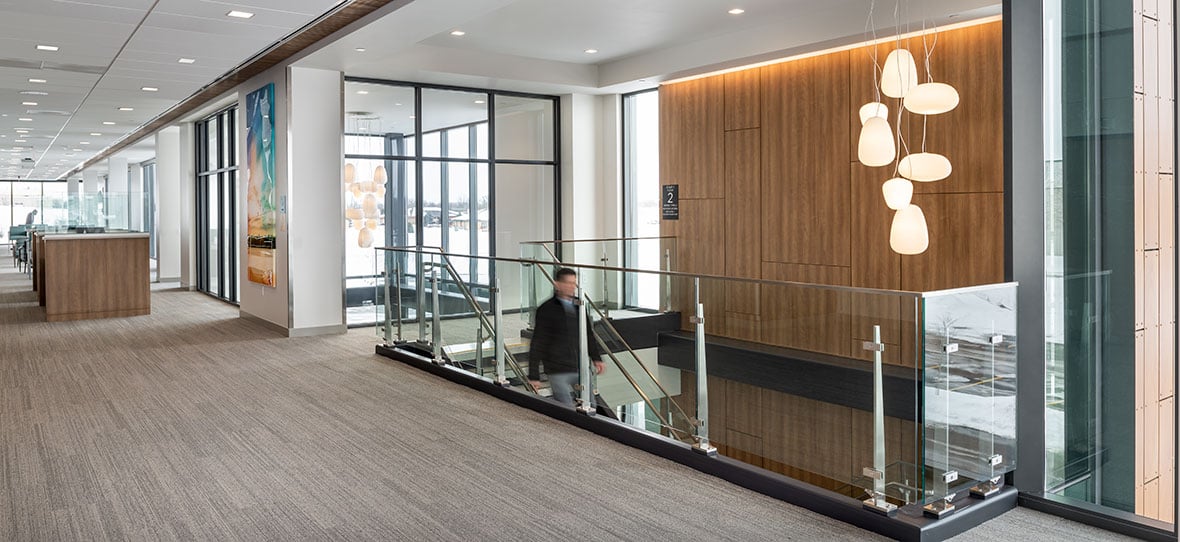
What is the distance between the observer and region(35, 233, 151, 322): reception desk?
465 inches

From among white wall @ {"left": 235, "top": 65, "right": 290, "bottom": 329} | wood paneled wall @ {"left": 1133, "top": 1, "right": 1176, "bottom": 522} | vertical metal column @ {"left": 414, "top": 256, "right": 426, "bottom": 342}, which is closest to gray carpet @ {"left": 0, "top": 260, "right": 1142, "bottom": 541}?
vertical metal column @ {"left": 414, "top": 256, "right": 426, "bottom": 342}

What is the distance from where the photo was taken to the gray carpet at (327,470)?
4.00 m

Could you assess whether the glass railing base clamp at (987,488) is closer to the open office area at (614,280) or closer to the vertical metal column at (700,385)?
the open office area at (614,280)

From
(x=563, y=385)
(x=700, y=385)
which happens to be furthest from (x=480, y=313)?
(x=700, y=385)

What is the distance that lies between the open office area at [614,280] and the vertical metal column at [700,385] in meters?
0.02

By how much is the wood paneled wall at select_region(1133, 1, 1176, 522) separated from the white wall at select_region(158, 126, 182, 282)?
630 inches

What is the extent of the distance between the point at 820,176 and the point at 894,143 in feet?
8.56

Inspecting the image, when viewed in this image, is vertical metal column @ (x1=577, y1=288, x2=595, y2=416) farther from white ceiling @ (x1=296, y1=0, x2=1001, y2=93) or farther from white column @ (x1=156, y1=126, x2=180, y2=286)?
white column @ (x1=156, y1=126, x2=180, y2=286)

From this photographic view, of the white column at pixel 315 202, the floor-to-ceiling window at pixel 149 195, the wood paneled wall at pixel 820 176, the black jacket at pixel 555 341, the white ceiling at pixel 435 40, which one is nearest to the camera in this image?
the black jacket at pixel 555 341

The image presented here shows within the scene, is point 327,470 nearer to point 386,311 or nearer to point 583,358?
point 583,358

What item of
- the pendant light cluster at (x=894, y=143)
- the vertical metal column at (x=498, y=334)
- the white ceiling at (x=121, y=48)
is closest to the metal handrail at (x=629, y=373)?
the vertical metal column at (x=498, y=334)

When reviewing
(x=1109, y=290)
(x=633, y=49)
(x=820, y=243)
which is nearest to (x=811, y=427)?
(x=1109, y=290)

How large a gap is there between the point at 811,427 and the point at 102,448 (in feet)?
14.0

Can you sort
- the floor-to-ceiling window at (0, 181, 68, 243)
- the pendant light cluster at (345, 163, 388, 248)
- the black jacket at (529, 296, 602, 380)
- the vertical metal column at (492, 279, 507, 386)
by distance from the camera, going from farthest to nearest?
the floor-to-ceiling window at (0, 181, 68, 243) → the pendant light cluster at (345, 163, 388, 248) → the vertical metal column at (492, 279, 507, 386) → the black jacket at (529, 296, 602, 380)
